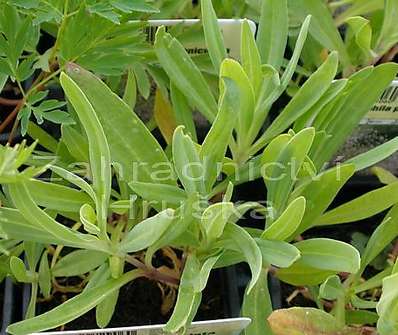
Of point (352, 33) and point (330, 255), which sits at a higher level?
point (352, 33)

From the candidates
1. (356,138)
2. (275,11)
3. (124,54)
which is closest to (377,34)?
(356,138)

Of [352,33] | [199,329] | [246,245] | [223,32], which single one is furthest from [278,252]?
[352,33]

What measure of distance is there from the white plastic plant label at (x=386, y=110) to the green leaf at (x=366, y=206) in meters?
0.16

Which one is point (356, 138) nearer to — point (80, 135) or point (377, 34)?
point (377, 34)

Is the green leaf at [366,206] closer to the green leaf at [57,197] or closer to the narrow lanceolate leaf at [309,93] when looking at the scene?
the narrow lanceolate leaf at [309,93]

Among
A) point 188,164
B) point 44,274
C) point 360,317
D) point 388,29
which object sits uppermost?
point 388,29

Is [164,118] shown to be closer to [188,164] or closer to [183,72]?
[183,72]

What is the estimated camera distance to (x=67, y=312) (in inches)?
25.0

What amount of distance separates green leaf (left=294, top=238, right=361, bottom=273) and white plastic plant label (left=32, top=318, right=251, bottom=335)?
8 cm

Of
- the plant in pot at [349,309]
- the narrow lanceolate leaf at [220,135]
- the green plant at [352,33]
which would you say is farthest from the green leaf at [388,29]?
the narrow lanceolate leaf at [220,135]

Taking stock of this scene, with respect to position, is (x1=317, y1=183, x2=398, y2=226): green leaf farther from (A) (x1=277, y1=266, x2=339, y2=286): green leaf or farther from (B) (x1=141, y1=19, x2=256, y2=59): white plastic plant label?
(B) (x1=141, y1=19, x2=256, y2=59): white plastic plant label

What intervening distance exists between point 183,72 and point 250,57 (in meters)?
0.09

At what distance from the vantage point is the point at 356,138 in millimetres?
1004

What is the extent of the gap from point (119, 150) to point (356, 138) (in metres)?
0.44
